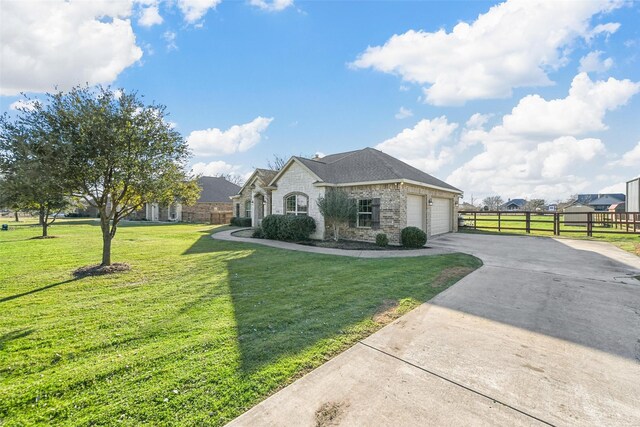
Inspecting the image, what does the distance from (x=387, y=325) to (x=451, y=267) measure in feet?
16.3

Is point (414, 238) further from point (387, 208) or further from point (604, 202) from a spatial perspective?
point (604, 202)

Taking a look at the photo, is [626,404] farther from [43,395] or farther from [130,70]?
[130,70]

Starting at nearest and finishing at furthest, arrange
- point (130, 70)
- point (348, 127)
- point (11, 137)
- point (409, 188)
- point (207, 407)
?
point (207, 407) < point (11, 137) < point (130, 70) < point (409, 188) < point (348, 127)

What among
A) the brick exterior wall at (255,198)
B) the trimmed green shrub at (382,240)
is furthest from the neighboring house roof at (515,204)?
the trimmed green shrub at (382,240)

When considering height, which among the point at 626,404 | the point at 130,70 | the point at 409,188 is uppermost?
the point at 130,70

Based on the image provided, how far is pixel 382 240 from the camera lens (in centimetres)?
1318

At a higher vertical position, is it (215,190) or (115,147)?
(215,190)

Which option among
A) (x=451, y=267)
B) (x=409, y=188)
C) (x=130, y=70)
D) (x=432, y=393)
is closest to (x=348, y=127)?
(x=409, y=188)

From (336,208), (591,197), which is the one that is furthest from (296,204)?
(591,197)

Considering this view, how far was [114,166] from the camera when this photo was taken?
25.2 feet

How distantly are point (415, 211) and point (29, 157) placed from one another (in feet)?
47.2

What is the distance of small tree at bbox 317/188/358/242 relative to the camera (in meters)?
13.8

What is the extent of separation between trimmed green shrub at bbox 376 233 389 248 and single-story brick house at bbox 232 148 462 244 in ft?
1.17

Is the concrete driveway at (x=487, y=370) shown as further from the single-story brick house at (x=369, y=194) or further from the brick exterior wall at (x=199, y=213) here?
the brick exterior wall at (x=199, y=213)
